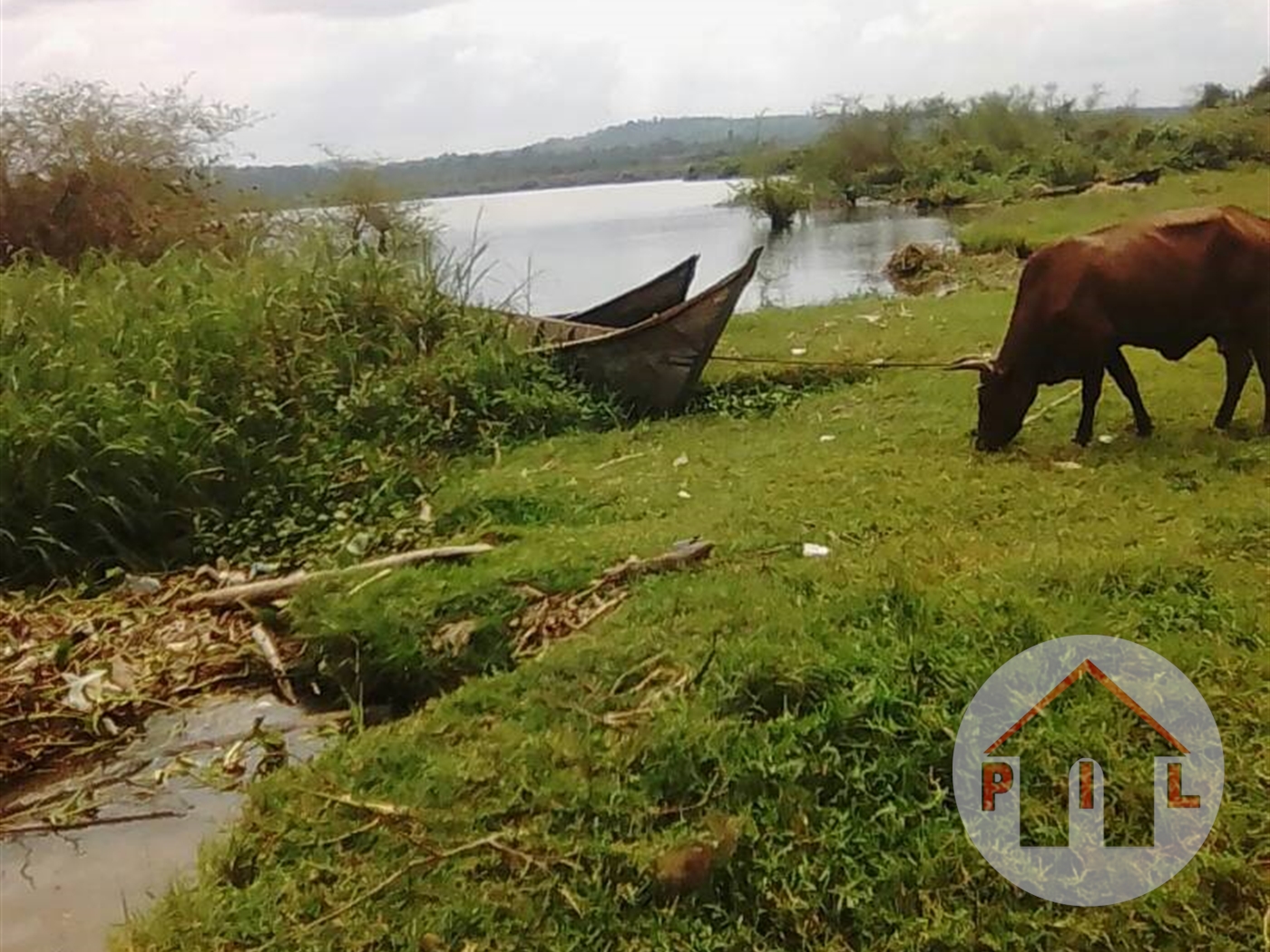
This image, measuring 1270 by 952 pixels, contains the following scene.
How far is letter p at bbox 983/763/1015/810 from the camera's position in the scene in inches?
126

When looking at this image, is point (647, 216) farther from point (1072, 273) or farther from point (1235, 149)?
point (1072, 273)

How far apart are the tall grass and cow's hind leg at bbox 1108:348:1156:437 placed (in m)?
3.16

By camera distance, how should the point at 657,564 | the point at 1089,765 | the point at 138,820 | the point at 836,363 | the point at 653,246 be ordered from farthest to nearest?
the point at 653,246 < the point at 836,363 < the point at 657,564 < the point at 138,820 < the point at 1089,765

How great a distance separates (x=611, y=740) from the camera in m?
3.56

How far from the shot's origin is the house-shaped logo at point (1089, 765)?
3.00 metres

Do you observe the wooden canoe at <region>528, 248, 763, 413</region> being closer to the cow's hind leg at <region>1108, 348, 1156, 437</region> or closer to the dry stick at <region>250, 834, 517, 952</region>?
the cow's hind leg at <region>1108, 348, 1156, 437</region>

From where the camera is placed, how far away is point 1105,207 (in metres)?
18.6

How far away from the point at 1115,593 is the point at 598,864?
1.84m

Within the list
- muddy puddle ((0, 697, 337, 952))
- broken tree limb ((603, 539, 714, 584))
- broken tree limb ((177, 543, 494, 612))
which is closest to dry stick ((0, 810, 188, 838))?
muddy puddle ((0, 697, 337, 952))

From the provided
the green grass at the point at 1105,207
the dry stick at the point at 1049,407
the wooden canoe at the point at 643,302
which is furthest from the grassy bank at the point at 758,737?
the green grass at the point at 1105,207

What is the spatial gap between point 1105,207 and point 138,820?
1762cm

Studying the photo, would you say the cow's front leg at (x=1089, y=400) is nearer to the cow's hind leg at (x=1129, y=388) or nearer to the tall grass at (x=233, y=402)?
the cow's hind leg at (x=1129, y=388)

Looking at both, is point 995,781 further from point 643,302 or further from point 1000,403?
point 643,302

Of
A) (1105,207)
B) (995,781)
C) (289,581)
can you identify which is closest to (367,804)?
(995,781)
